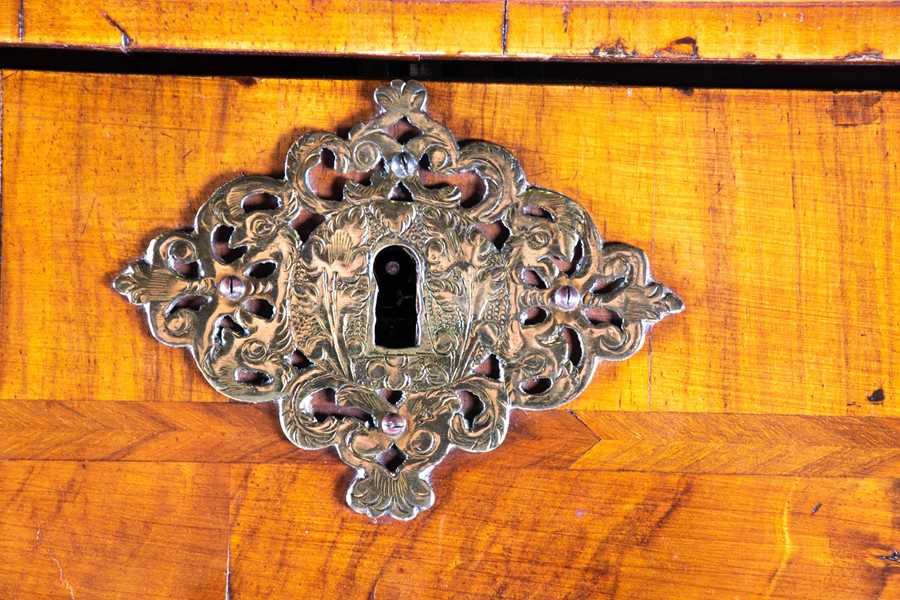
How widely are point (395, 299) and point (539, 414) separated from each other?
13 centimetres

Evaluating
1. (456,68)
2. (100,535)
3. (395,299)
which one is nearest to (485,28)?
(456,68)

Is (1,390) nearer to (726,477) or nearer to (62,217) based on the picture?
(62,217)

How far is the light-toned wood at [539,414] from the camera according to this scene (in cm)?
72

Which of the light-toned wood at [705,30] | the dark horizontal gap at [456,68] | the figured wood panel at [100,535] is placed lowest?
the figured wood panel at [100,535]

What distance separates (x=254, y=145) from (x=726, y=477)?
42cm

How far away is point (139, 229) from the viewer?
72cm

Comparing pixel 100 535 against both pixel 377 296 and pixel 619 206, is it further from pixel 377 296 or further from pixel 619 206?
pixel 619 206

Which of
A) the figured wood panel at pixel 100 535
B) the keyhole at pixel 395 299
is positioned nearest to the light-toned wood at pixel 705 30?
the keyhole at pixel 395 299

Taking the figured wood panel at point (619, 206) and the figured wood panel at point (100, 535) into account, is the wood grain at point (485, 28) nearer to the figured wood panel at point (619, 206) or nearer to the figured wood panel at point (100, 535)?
the figured wood panel at point (619, 206)

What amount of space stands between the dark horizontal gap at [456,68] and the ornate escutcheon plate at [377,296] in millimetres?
52

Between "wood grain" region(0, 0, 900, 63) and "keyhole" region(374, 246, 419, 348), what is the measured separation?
0.15 m

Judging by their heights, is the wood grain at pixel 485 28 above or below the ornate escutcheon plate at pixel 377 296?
above

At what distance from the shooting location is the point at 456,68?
784 mm

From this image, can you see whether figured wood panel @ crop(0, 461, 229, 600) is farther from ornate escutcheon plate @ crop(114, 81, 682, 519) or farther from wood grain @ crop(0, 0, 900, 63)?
wood grain @ crop(0, 0, 900, 63)
